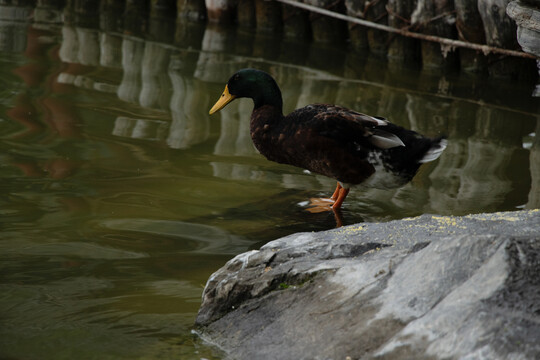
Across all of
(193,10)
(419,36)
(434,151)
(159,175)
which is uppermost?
(419,36)

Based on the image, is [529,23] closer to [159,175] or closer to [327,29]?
A: [159,175]

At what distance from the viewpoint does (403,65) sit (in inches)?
387

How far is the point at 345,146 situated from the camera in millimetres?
4883

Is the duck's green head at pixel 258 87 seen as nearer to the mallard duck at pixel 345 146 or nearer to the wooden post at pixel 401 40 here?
the mallard duck at pixel 345 146

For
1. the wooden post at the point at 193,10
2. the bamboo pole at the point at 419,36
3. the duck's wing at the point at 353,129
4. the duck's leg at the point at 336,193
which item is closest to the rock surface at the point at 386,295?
the duck's wing at the point at 353,129

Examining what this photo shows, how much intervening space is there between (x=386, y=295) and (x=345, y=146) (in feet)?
7.83

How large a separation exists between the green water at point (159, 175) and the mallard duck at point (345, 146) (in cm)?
26

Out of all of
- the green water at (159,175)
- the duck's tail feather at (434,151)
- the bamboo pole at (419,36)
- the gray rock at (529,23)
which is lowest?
the green water at (159,175)

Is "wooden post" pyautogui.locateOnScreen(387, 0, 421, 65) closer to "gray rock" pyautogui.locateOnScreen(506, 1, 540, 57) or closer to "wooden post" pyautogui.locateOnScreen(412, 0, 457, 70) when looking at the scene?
"wooden post" pyautogui.locateOnScreen(412, 0, 457, 70)

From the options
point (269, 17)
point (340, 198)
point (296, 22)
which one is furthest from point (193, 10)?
point (340, 198)

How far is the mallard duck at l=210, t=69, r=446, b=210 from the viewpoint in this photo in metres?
4.86

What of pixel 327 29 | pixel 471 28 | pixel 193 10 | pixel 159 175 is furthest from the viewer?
pixel 193 10

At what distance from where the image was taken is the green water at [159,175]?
10.8 feet

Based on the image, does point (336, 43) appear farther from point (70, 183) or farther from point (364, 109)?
point (70, 183)
